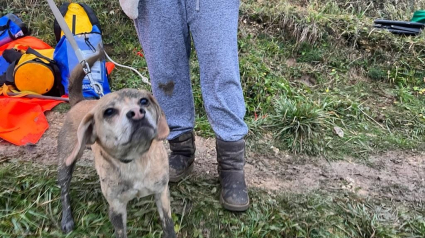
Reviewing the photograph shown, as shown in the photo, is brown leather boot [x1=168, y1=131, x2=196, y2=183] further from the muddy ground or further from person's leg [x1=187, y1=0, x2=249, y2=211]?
person's leg [x1=187, y1=0, x2=249, y2=211]

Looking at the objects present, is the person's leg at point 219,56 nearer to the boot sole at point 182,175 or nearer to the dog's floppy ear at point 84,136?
the boot sole at point 182,175

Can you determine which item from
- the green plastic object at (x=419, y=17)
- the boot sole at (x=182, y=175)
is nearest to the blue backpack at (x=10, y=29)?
the boot sole at (x=182, y=175)

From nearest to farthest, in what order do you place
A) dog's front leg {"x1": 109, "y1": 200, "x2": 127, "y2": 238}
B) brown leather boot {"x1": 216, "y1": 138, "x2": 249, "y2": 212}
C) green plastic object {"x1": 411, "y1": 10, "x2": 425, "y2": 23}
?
dog's front leg {"x1": 109, "y1": 200, "x2": 127, "y2": 238}
brown leather boot {"x1": 216, "y1": 138, "x2": 249, "y2": 212}
green plastic object {"x1": 411, "y1": 10, "x2": 425, "y2": 23}

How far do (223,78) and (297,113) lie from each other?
1.72m

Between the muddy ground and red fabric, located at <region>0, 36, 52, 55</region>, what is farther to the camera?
red fabric, located at <region>0, 36, 52, 55</region>

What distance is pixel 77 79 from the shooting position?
2.72 metres

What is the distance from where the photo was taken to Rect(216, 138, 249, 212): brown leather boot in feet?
8.60

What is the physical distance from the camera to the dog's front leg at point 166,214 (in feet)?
7.77

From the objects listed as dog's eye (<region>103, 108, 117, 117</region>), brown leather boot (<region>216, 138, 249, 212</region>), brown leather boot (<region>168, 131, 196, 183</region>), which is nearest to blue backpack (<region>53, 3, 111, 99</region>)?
brown leather boot (<region>168, 131, 196, 183</region>)

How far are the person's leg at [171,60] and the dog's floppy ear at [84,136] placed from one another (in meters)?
0.69

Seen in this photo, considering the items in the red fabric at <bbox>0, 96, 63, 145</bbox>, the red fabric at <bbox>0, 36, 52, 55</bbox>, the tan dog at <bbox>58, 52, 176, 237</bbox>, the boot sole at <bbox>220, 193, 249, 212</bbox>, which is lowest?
the red fabric at <bbox>0, 96, 63, 145</bbox>

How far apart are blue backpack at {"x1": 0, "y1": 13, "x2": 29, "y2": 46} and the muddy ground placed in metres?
2.08

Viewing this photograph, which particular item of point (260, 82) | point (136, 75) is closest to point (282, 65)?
point (260, 82)

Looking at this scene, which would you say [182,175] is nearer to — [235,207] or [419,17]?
[235,207]
